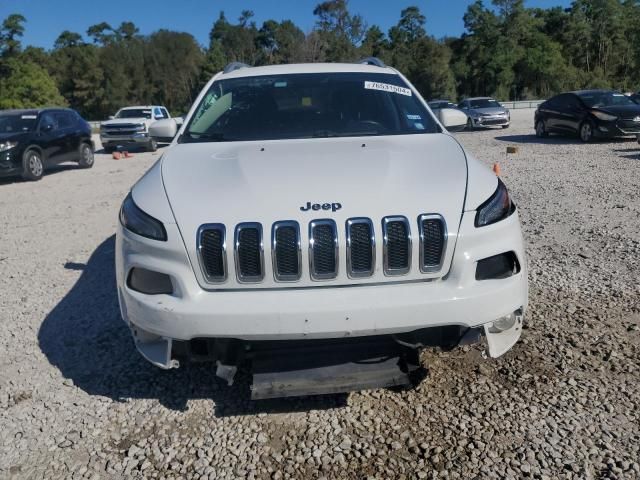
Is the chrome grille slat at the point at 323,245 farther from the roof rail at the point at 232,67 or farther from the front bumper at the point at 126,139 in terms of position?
the front bumper at the point at 126,139

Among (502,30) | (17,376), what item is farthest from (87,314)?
(502,30)

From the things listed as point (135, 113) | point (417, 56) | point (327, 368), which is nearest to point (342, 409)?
point (327, 368)

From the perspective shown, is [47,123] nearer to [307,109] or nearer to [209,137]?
[209,137]

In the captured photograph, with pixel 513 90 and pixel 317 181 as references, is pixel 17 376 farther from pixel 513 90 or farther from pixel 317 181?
pixel 513 90

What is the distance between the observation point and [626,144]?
1476cm

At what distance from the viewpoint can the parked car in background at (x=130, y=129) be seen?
63.6ft

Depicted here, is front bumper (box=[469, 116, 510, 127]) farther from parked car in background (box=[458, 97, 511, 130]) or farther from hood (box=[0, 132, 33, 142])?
hood (box=[0, 132, 33, 142])

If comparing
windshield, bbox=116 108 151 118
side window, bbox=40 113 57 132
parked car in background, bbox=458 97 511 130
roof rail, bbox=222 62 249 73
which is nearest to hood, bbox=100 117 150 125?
windshield, bbox=116 108 151 118

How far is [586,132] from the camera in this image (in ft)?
50.8

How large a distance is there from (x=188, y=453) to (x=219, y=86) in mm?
2820

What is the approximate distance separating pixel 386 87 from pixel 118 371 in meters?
2.80

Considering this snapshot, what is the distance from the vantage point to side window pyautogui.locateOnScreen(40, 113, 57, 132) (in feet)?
43.7

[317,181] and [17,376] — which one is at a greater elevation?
[317,181]

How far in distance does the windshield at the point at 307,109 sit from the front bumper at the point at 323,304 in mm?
1369
